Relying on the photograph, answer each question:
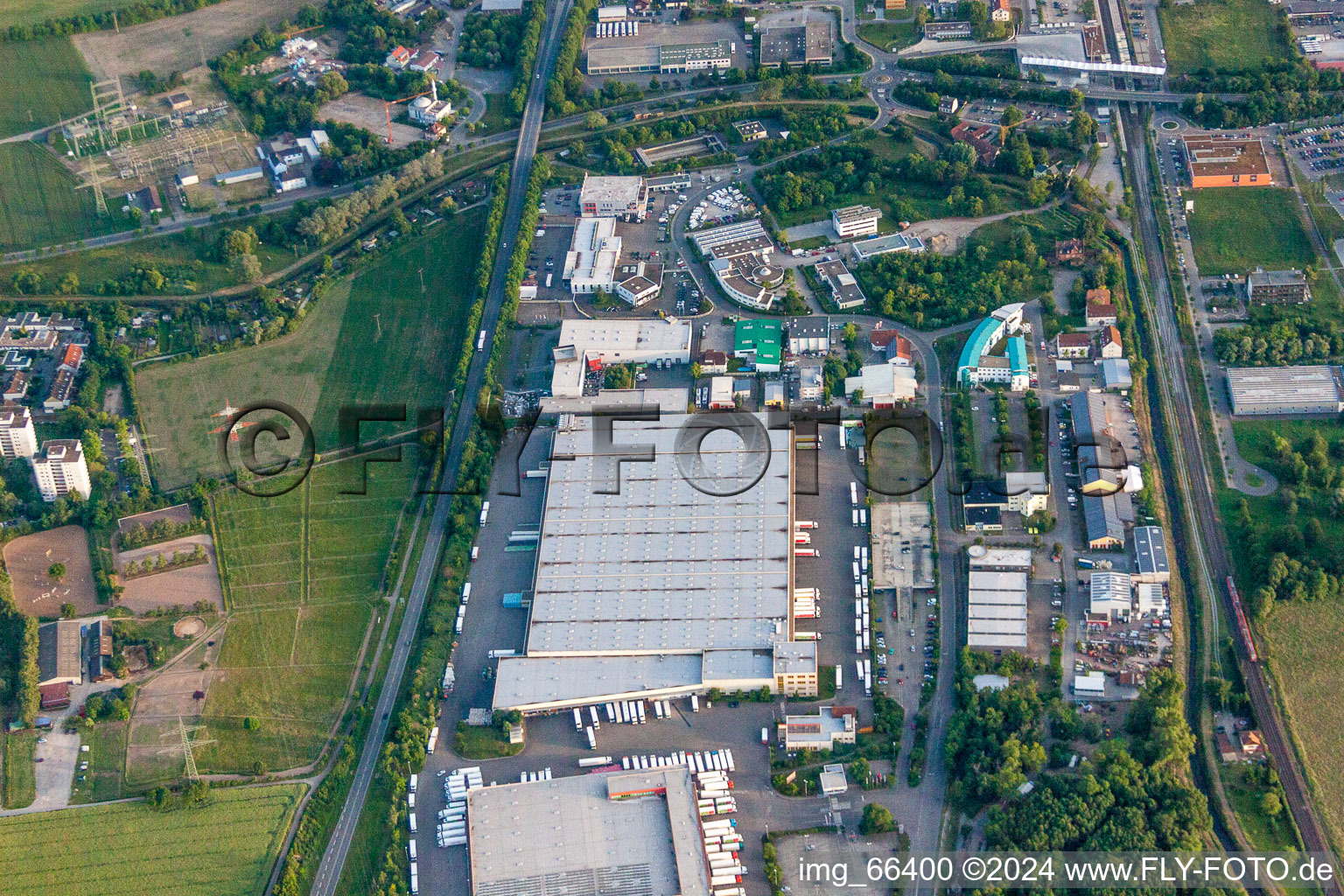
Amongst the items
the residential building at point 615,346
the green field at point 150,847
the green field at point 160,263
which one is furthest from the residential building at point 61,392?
the residential building at point 615,346

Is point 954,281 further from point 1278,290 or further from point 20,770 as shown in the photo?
point 20,770

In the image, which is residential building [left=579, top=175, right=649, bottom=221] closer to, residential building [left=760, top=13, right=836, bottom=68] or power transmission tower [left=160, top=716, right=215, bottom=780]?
A: residential building [left=760, top=13, right=836, bottom=68]

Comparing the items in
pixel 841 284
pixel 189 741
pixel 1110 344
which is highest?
pixel 841 284

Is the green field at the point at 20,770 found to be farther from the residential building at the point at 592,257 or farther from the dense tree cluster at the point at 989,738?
the dense tree cluster at the point at 989,738

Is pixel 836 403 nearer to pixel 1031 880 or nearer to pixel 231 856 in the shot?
pixel 1031 880

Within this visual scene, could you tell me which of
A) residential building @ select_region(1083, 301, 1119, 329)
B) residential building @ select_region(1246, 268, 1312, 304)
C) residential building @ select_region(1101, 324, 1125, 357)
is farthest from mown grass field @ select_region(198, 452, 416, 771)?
residential building @ select_region(1246, 268, 1312, 304)

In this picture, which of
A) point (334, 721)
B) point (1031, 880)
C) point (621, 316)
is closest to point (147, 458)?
point (334, 721)

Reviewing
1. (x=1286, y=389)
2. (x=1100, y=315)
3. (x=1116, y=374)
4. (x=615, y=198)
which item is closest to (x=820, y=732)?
(x=1116, y=374)
